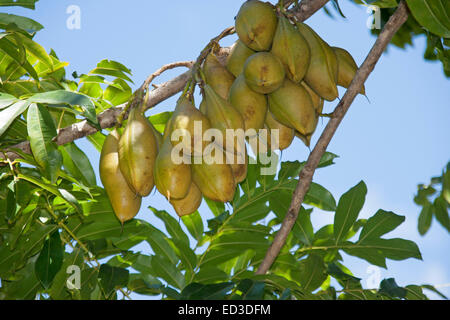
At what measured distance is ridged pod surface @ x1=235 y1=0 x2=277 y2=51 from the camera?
190 cm

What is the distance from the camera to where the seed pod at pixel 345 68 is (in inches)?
78.7

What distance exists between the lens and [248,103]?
184 centimetres

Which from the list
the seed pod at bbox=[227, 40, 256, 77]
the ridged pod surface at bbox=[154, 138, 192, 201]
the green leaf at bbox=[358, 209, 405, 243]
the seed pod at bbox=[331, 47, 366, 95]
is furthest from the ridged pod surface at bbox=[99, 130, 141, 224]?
the green leaf at bbox=[358, 209, 405, 243]

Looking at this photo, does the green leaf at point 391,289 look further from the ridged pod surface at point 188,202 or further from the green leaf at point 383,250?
the ridged pod surface at point 188,202

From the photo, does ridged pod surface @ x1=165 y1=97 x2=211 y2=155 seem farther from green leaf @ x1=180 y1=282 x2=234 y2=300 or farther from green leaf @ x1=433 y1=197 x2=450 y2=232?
green leaf @ x1=433 y1=197 x2=450 y2=232

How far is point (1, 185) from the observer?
7.19ft

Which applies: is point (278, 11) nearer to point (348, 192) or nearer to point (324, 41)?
point (324, 41)

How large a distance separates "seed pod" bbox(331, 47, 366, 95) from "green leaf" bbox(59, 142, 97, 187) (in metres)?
1.16

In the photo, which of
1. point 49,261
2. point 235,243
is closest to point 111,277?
point 49,261

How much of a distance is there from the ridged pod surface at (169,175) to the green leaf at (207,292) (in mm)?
287

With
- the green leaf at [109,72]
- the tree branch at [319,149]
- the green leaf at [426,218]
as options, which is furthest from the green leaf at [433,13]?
the green leaf at [426,218]

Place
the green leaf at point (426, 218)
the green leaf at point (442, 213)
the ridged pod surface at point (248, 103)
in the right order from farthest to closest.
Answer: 1. the green leaf at point (426, 218)
2. the green leaf at point (442, 213)
3. the ridged pod surface at point (248, 103)

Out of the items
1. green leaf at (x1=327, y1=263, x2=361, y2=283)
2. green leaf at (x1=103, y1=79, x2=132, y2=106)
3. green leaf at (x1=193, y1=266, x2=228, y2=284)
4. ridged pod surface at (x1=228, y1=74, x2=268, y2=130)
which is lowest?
green leaf at (x1=327, y1=263, x2=361, y2=283)

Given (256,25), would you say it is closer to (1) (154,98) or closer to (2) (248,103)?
(2) (248,103)
